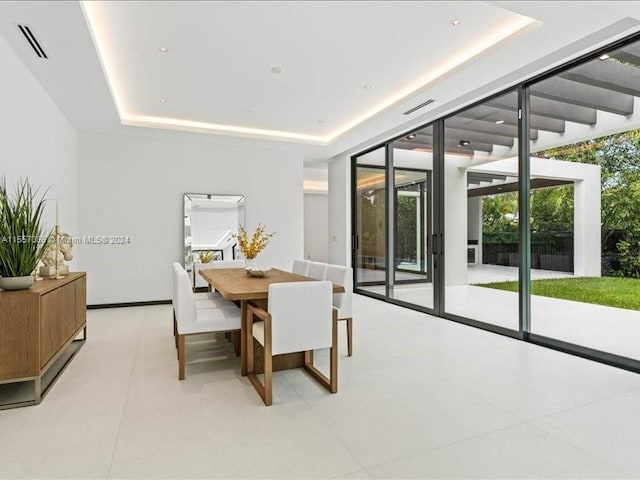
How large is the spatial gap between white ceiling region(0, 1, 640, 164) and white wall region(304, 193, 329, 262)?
6.82 meters

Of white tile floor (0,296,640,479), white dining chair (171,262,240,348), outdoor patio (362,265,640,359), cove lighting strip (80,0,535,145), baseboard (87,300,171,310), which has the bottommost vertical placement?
white tile floor (0,296,640,479)

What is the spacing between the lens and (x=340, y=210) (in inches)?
309

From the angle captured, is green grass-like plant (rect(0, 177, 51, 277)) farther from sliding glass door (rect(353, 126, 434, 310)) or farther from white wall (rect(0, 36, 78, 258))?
sliding glass door (rect(353, 126, 434, 310))

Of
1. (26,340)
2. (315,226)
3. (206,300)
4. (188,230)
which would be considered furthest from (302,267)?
(315,226)

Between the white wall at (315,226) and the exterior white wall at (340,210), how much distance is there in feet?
13.2

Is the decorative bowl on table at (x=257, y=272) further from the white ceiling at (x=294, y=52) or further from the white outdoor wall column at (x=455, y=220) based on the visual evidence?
the white outdoor wall column at (x=455, y=220)

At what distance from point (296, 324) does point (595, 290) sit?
115 inches

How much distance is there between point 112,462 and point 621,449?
267cm

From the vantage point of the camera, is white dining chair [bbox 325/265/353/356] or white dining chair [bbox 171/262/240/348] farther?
white dining chair [bbox 325/265/353/356]

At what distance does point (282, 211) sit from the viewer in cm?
726

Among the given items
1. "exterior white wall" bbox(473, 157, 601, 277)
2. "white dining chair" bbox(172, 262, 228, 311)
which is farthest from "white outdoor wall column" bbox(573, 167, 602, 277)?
"white dining chair" bbox(172, 262, 228, 311)

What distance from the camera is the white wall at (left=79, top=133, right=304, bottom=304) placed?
19.8 feet

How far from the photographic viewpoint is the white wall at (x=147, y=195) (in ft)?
19.8

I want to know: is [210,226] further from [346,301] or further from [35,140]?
[346,301]
